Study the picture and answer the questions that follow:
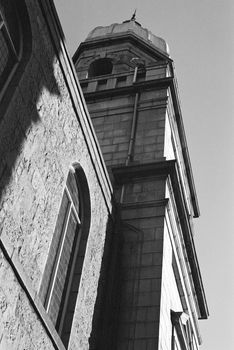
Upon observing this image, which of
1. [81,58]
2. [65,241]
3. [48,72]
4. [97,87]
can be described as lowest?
[65,241]

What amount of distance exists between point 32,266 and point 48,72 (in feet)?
10.6

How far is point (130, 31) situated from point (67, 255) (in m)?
14.3

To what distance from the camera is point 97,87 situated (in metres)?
16.7

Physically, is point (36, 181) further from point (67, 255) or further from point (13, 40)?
point (13, 40)

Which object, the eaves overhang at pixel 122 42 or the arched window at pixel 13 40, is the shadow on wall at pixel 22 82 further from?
the eaves overhang at pixel 122 42

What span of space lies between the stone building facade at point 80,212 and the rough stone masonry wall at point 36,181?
0.02 metres

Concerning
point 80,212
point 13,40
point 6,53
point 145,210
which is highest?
point 145,210

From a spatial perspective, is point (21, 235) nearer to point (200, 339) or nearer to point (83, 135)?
point (83, 135)

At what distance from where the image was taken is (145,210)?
478 inches

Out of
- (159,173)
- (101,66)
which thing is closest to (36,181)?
(159,173)

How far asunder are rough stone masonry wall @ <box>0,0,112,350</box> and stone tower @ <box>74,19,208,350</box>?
0.80 m

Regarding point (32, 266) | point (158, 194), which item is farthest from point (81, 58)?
point (32, 266)

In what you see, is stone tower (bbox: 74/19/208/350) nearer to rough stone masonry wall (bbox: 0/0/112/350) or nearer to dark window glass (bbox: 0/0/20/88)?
rough stone masonry wall (bbox: 0/0/112/350)

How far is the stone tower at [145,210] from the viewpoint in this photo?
10180 millimetres
